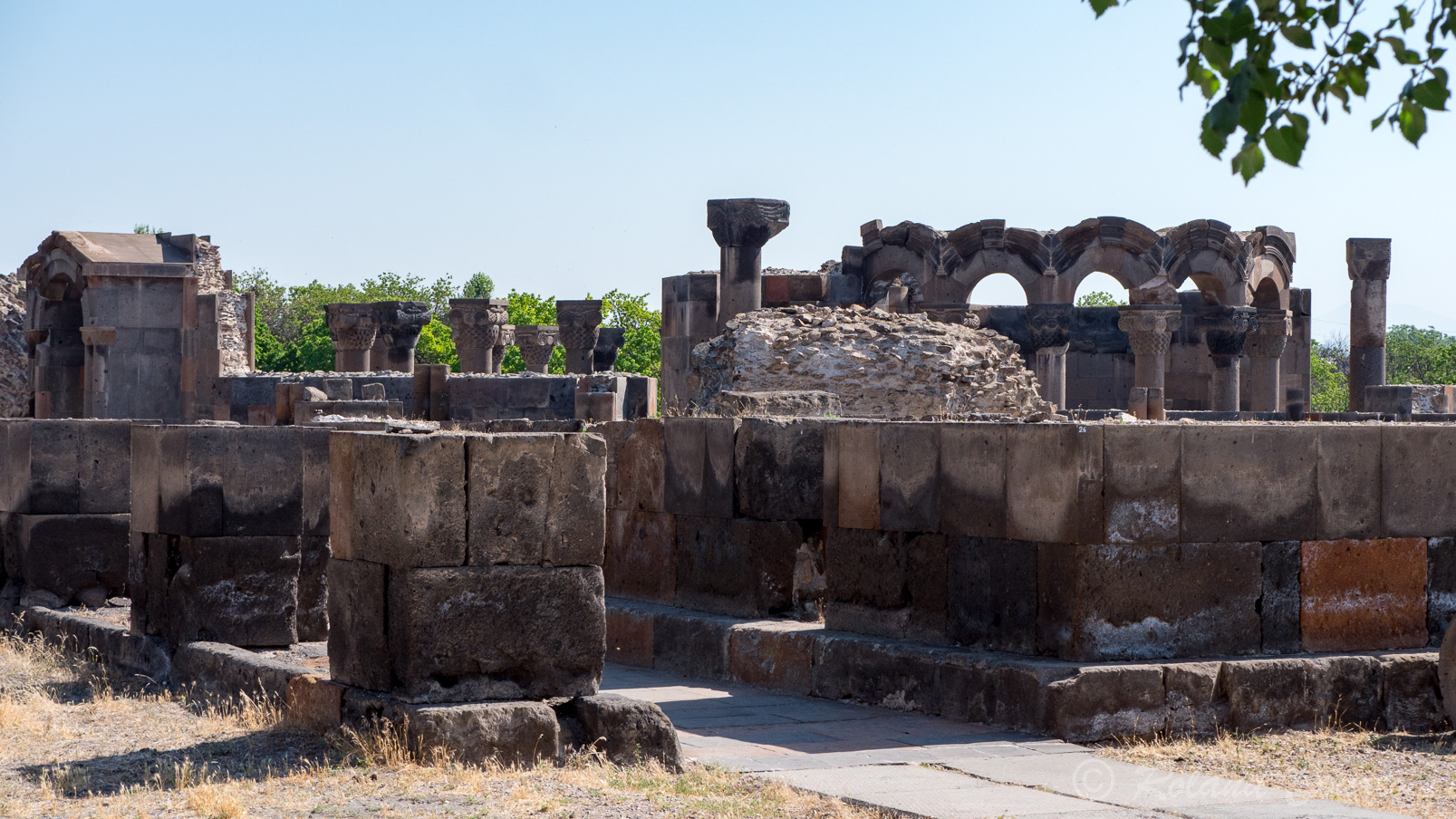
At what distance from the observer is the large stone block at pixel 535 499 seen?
588cm

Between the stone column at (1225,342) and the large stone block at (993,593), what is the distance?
1897cm

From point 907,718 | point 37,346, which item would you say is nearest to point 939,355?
point 907,718

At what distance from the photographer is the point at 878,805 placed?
5.14m

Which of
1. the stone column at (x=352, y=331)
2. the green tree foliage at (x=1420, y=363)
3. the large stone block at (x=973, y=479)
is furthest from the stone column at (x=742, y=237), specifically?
Answer: the green tree foliage at (x=1420, y=363)

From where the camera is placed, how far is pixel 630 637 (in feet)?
30.0

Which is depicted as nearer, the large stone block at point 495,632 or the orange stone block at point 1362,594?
the large stone block at point 495,632

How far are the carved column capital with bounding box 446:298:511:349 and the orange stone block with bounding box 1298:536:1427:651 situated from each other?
22.2 m

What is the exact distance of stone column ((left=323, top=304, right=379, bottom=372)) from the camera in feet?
81.3

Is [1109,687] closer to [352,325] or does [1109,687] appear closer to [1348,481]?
[1348,481]

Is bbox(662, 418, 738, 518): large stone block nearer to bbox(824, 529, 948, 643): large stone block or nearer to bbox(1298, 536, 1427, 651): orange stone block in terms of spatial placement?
bbox(824, 529, 948, 643): large stone block

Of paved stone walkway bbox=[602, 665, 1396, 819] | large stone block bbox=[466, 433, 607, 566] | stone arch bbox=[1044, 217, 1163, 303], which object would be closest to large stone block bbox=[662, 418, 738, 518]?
paved stone walkway bbox=[602, 665, 1396, 819]

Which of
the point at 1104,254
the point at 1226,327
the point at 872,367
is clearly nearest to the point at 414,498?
the point at 872,367

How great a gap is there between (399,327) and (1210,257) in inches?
533

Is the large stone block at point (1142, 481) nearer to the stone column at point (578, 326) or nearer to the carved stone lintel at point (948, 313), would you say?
the carved stone lintel at point (948, 313)
